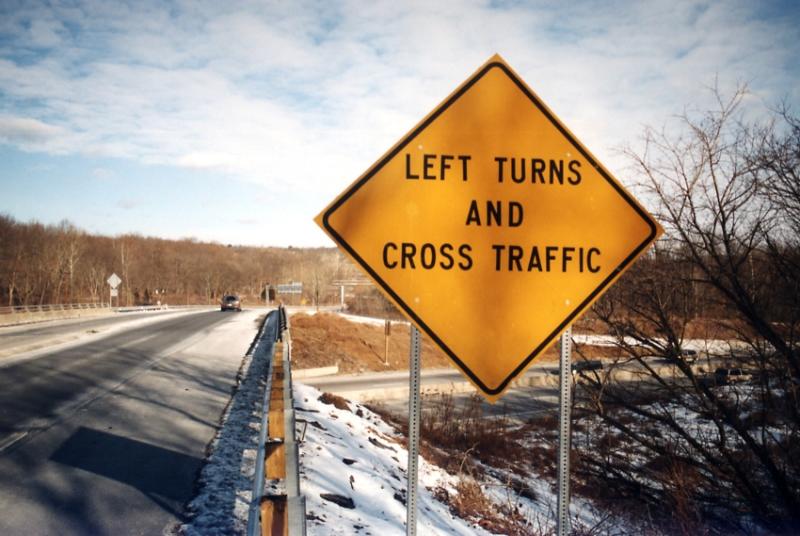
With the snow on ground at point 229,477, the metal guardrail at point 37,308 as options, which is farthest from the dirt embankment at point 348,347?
the metal guardrail at point 37,308

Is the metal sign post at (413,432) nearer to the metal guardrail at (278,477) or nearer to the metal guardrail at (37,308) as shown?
the metal guardrail at (278,477)

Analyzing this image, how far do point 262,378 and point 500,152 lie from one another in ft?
36.2

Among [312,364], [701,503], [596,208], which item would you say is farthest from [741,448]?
[312,364]

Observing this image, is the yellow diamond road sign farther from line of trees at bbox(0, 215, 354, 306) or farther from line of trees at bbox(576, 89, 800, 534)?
line of trees at bbox(0, 215, 354, 306)

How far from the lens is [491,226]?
7.86 feet

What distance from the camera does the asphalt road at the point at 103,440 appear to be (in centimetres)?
466

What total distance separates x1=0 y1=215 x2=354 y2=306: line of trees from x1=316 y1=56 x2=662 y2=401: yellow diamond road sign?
3771cm

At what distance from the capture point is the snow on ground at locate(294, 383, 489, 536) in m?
4.84

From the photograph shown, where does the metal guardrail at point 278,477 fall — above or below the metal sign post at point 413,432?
below

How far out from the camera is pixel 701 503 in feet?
22.4

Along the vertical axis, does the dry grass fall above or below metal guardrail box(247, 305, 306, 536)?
below

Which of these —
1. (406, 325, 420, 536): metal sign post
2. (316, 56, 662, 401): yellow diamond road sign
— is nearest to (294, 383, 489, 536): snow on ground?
(406, 325, 420, 536): metal sign post

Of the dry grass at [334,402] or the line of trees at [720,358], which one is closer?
the line of trees at [720,358]

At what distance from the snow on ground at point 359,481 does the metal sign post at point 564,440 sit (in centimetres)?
266
